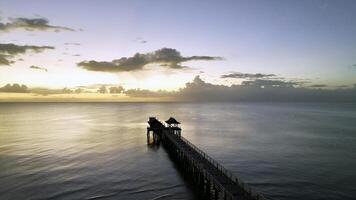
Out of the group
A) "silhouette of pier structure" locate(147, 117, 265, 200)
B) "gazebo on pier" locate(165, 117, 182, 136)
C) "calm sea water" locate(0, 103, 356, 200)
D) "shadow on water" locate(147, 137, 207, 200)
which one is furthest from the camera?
"gazebo on pier" locate(165, 117, 182, 136)

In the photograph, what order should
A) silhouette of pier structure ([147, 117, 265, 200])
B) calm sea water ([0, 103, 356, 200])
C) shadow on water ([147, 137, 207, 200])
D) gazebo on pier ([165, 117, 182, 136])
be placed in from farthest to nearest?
gazebo on pier ([165, 117, 182, 136])
calm sea water ([0, 103, 356, 200])
shadow on water ([147, 137, 207, 200])
silhouette of pier structure ([147, 117, 265, 200])

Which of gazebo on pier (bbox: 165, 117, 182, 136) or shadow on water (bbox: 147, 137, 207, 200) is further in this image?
gazebo on pier (bbox: 165, 117, 182, 136)

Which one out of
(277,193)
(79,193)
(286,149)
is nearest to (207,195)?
(277,193)

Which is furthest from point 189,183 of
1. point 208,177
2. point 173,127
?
point 173,127

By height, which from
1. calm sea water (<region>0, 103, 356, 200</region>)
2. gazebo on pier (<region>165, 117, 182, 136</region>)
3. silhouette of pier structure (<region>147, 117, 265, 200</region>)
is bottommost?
calm sea water (<region>0, 103, 356, 200</region>)

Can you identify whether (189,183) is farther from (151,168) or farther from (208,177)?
(151,168)

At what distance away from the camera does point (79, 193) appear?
40.7 meters

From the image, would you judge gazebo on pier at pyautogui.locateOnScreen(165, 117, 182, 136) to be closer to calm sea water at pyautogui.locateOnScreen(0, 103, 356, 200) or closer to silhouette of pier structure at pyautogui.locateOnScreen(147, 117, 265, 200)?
calm sea water at pyautogui.locateOnScreen(0, 103, 356, 200)

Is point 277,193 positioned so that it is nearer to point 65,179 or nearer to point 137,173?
point 137,173

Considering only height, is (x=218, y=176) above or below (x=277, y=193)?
above

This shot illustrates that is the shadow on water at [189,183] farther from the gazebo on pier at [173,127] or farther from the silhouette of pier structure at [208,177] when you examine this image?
the gazebo on pier at [173,127]

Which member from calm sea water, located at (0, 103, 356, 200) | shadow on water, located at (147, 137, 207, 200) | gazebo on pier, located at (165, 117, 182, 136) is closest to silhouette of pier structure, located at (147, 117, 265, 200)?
shadow on water, located at (147, 137, 207, 200)

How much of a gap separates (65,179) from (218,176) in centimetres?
2570

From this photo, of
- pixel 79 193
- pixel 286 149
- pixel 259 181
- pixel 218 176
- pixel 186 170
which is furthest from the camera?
pixel 286 149
